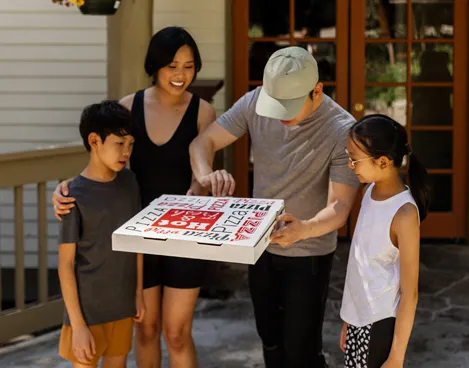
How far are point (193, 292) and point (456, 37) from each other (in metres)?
4.32

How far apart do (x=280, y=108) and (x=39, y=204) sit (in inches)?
94.6

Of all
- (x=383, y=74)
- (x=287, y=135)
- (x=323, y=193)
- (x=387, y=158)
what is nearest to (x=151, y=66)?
(x=287, y=135)

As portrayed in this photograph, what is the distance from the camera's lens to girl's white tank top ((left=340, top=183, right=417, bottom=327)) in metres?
2.54


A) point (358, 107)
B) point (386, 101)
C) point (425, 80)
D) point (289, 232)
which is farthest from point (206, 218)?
point (425, 80)

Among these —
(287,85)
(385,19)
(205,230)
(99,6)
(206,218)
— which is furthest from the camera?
(385,19)

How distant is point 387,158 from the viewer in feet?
8.34

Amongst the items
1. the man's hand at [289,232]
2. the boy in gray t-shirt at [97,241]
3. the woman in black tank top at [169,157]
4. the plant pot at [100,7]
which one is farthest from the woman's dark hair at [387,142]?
the plant pot at [100,7]

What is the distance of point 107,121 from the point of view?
284 cm

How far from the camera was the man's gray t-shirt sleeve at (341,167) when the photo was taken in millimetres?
2814

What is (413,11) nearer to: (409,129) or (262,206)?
(409,129)

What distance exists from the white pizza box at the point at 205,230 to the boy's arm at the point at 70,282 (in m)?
0.33

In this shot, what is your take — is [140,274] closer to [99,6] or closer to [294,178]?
[294,178]

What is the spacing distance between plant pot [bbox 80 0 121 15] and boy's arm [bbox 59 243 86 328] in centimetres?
241

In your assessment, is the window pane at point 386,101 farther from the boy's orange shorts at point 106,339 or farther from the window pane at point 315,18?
the boy's orange shorts at point 106,339
